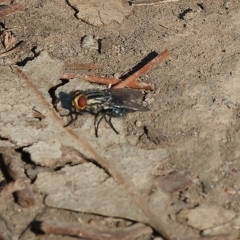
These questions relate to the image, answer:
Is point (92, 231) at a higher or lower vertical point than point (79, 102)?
lower

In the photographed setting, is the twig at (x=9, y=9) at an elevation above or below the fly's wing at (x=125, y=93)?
below

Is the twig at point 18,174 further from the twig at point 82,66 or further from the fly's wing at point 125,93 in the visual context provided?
the twig at point 82,66

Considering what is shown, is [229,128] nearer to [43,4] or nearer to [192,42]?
[192,42]

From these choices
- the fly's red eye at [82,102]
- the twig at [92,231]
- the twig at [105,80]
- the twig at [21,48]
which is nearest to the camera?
the twig at [92,231]

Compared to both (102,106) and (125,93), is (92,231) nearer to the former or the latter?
(102,106)

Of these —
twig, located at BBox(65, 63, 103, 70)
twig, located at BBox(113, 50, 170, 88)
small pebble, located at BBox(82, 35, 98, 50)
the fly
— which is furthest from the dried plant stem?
small pebble, located at BBox(82, 35, 98, 50)

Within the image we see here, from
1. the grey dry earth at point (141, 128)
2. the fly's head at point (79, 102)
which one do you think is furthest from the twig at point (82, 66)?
the fly's head at point (79, 102)

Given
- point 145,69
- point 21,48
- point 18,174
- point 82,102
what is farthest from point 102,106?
point 21,48
